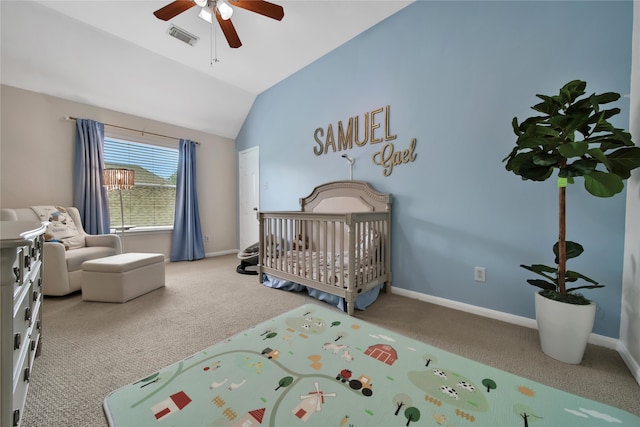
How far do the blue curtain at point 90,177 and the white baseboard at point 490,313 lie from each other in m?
3.80

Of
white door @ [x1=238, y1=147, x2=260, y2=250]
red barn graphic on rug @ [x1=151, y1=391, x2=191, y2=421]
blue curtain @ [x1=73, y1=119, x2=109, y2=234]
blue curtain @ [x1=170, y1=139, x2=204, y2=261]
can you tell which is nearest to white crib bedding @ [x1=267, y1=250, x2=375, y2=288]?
red barn graphic on rug @ [x1=151, y1=391, x2=191, y2=421]

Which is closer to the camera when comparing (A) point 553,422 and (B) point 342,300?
(A) point 553,422

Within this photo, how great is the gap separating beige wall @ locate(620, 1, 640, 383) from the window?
4.99 meters

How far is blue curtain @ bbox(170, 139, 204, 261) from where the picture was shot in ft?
12.8

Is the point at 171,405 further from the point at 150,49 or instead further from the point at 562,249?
the point at 150,49

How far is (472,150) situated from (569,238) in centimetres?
90

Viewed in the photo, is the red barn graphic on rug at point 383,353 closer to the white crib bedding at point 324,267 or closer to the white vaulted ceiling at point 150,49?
the white crib bedding at point 324,267

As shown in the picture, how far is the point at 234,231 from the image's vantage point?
4.72 metres

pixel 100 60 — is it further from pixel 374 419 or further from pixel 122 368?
pixel 374 419

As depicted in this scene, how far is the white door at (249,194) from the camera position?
420cm

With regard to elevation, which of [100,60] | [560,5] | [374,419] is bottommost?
[374,419]

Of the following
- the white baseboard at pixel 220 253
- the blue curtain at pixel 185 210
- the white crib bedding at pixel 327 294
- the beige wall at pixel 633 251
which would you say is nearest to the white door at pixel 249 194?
the white baseboard at pixel 220 253

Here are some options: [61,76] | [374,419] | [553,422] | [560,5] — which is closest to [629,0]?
[560,5]

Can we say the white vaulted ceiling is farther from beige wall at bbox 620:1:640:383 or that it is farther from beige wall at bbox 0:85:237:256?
beige wall at bbox 620:1:640:383
